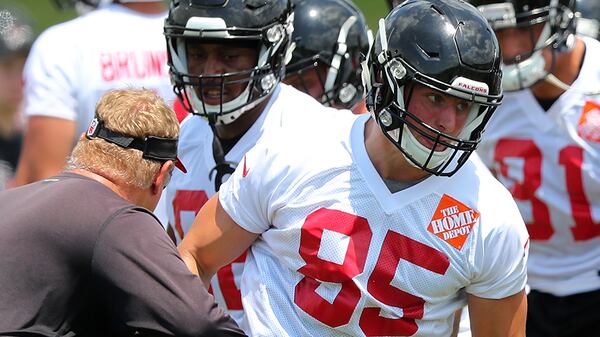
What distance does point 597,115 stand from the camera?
493cm

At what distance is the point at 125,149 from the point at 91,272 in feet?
1.32

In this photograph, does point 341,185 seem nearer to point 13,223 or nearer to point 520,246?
point 520,246

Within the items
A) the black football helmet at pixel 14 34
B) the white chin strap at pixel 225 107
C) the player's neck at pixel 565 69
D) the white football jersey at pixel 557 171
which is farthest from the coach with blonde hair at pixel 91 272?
the black football helmet at pixel 14 34

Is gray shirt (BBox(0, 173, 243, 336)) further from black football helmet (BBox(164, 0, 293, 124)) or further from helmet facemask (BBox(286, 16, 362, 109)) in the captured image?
helmet facemask (BBox(286, 16, 362, 109))

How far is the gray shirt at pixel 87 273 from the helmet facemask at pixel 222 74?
81 centimetres

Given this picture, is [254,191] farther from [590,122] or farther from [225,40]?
[590,122]

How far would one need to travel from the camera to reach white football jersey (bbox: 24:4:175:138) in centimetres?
491

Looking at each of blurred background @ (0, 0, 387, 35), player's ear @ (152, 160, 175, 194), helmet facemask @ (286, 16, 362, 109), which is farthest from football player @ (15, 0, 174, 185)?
blurred background @ (0, 0, 387, 35)

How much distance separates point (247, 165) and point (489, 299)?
0.78 meters

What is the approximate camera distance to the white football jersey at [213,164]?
4.10 meters

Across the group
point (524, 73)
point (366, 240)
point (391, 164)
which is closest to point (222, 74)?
point (391, 164)

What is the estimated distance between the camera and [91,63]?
4.95 meters

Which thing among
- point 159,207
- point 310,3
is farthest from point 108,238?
point 310,3

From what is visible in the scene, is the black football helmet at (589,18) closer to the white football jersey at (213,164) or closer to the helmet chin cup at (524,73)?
the helmet chin cup at (524,73)
